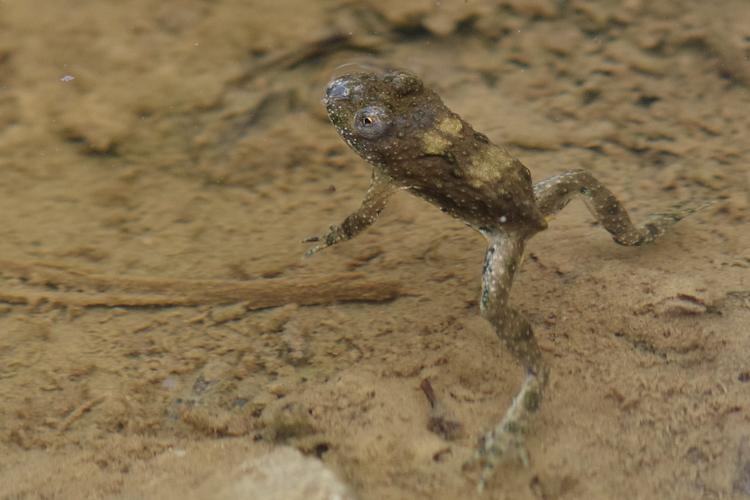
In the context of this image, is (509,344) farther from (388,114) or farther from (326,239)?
(388,114)


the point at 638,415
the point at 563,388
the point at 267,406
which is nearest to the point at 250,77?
the point at 267,406

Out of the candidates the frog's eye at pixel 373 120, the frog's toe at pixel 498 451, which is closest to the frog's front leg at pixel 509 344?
the frog's toe at pixel 498 451

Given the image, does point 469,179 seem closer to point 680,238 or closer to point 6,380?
point 680,238

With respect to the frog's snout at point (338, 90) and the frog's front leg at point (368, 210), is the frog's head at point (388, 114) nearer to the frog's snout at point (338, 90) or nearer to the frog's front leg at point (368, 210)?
the frog's snout at point (338, 90)

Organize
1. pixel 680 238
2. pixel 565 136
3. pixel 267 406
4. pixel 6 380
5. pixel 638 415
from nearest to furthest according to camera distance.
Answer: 1. pixel 638 415
2. pixel 267 406
3. pixel 6 380
4. pixel 680 238
5. pixel 565 136

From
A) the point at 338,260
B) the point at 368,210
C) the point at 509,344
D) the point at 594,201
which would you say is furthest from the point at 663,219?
the point at 338,260

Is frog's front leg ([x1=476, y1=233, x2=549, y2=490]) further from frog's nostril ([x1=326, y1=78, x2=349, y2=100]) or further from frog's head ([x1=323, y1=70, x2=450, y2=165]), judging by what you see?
frog's nostril ([x1=326, y1=78, x2=349, y2=100])
